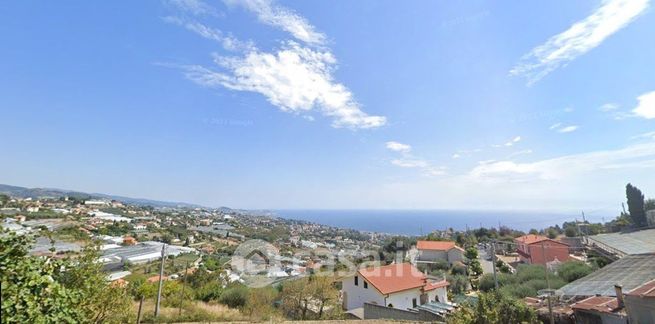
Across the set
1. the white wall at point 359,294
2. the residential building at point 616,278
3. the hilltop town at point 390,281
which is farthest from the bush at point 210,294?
the residential building at point 616,278

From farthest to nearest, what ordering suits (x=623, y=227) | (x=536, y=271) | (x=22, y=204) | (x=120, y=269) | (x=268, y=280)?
(x=22, y=204)
(x=623, y=227)
(x=120, y=269)
(x=268, y=280)
(x=536, y=271)

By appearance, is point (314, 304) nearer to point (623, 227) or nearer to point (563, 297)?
point (563, 297)

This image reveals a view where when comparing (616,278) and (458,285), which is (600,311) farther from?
(458,285)

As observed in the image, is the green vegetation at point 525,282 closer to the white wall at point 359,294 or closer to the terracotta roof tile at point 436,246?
the white wall at point 359,294

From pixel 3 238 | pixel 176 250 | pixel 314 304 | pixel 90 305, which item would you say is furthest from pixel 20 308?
pixel 176 250

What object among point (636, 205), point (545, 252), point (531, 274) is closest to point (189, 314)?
point (531, 274)
